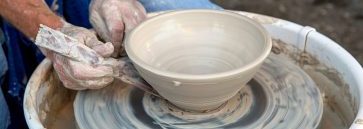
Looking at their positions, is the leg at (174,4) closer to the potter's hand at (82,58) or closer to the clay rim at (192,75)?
the clay rim at (192,75)

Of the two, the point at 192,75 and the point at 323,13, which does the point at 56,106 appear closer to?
the point at 192,75

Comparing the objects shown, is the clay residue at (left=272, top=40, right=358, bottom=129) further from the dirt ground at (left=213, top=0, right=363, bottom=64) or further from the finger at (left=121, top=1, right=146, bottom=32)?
the dirt ground at (left=213, top=0, right=363, bottom=64)

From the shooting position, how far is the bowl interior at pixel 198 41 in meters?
1.34

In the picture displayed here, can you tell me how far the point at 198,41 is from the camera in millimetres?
1418

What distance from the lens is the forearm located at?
142cm

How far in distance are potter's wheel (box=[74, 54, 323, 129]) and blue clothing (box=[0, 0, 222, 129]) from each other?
12.1 inches

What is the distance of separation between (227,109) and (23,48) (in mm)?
747

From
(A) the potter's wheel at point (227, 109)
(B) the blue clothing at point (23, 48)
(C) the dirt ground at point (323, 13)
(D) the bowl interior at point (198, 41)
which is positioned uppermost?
(D) the bowl interior at point (198, 41)

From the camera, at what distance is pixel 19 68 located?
176cm

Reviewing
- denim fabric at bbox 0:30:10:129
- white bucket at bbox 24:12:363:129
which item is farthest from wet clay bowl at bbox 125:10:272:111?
denim fabric at bbox 0:30:10:129

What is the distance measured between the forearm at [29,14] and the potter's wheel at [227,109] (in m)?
0.18

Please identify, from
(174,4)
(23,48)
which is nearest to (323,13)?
(174,4)

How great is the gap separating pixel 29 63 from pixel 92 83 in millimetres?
606

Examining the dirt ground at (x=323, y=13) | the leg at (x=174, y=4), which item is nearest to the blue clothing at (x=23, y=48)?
the leg at (x=174, y=4)
